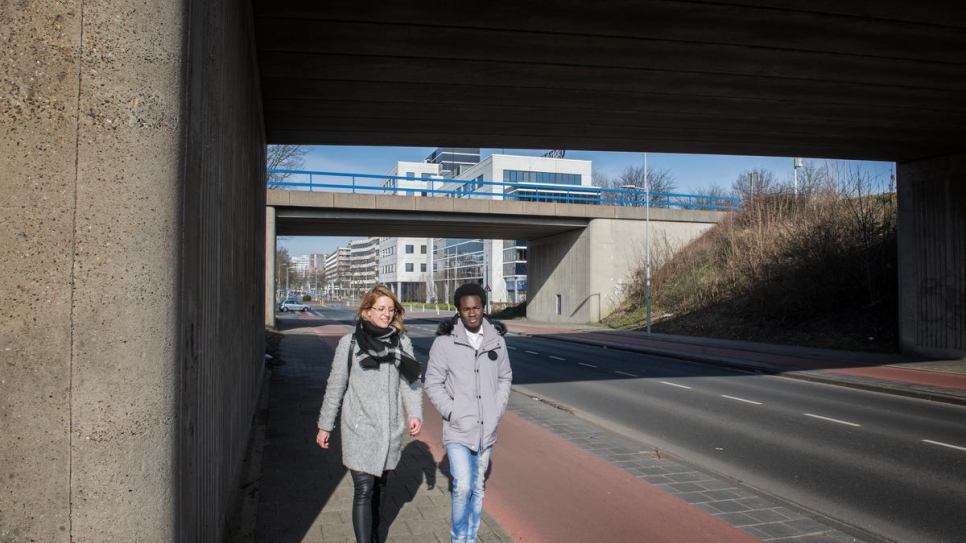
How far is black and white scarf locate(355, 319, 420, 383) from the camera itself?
3729mm

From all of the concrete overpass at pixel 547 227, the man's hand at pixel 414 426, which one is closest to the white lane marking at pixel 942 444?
the man's hand at pixel 414 426

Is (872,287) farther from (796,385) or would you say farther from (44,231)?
(44,231)

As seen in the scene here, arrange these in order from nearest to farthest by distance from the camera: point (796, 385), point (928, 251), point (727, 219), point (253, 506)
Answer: point (253, 506) → point (796, 385) → point (928, 251) → point (727, 219)

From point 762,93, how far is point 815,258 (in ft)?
47.3

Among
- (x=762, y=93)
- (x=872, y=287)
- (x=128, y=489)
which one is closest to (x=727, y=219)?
(x=872, y=287)

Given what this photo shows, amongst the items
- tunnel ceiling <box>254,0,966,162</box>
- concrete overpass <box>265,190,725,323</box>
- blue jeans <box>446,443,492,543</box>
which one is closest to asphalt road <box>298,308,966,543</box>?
blue jeans <box>446,443,492,543</box>

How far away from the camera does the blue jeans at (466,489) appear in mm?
3799

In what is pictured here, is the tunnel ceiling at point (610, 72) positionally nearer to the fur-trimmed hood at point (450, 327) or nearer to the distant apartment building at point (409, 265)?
the fur-trimmed hood at point (450, 327)

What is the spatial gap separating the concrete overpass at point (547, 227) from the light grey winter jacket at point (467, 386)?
23.5m

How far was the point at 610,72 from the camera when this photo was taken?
910cm

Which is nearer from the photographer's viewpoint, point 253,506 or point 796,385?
point 253,506

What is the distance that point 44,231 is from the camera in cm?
209

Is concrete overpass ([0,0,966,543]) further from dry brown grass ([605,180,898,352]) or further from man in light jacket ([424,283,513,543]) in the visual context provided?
dry brown grass ([605,180,898,352])

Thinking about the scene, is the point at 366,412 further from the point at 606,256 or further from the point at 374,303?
the point at 606,256
